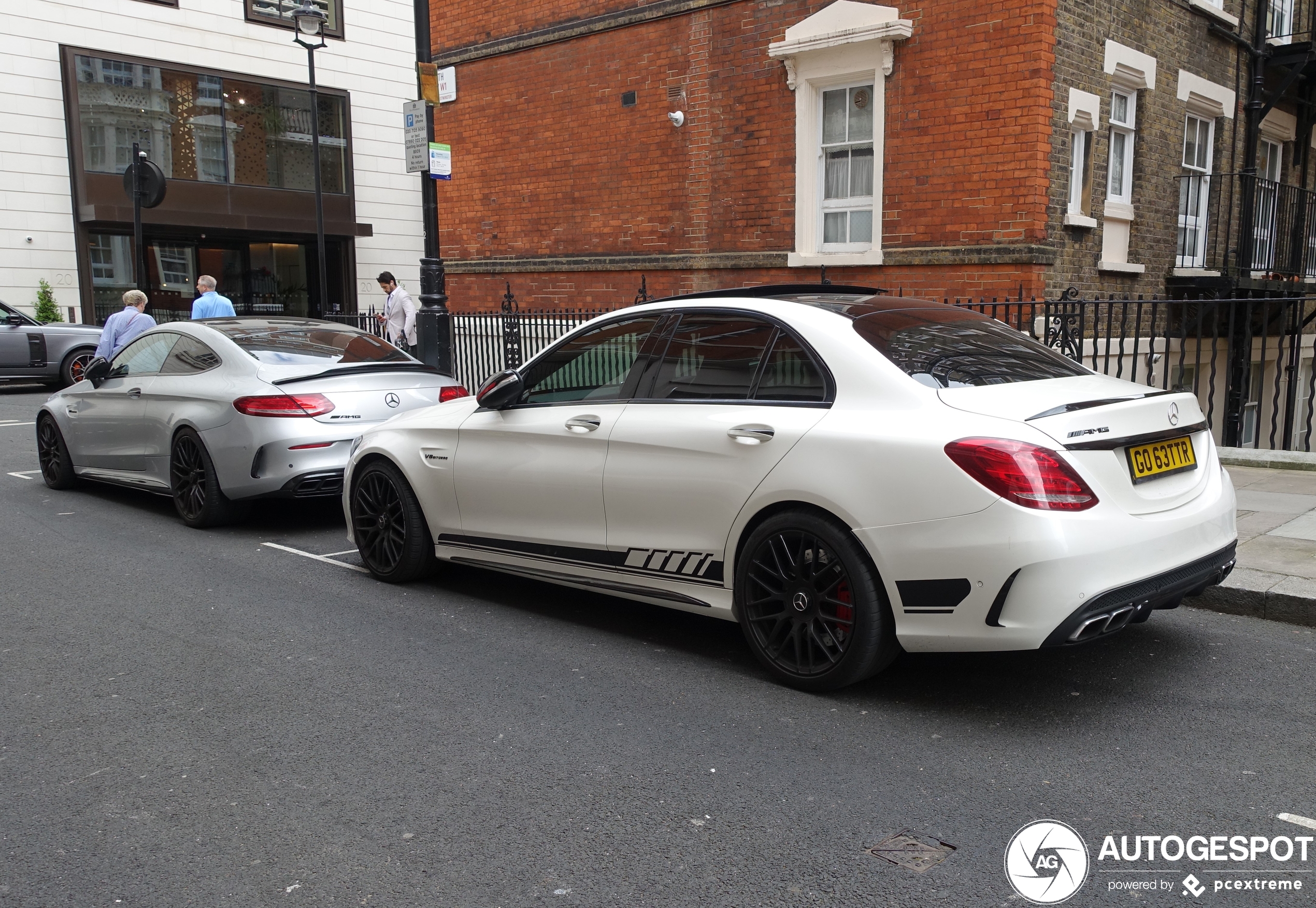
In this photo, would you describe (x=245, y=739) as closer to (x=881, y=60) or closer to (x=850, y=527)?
(x=850, y=527)

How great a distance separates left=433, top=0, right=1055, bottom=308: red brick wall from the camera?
10805mm

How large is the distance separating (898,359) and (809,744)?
5.04 feet

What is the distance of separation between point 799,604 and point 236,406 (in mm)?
4568

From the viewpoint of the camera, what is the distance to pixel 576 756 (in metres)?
3.81

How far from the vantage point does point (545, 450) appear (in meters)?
5.31

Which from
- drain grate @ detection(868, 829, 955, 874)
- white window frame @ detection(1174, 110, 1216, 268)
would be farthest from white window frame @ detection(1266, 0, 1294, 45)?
drain grate @ detection(868, 829, 955, 874)

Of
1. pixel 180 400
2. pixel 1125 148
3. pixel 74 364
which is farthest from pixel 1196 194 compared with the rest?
pixel 74 364

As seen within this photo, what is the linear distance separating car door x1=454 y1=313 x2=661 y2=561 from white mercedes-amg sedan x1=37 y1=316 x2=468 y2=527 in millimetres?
2022

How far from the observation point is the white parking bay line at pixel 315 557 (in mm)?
6625

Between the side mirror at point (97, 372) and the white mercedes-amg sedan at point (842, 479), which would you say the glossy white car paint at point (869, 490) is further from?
the side mirror at point (97, 372)

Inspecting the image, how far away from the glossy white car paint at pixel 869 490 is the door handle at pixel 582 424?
0.02 metres

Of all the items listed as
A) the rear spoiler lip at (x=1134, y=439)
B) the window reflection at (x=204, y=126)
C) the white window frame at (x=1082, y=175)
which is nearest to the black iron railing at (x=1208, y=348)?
the white window frame at (x=1082, y=175)

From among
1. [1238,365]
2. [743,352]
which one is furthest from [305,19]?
[743,352]

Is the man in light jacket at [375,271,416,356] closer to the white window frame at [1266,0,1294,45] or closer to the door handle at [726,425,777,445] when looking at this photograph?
the door handle at [726,425,777,445]
